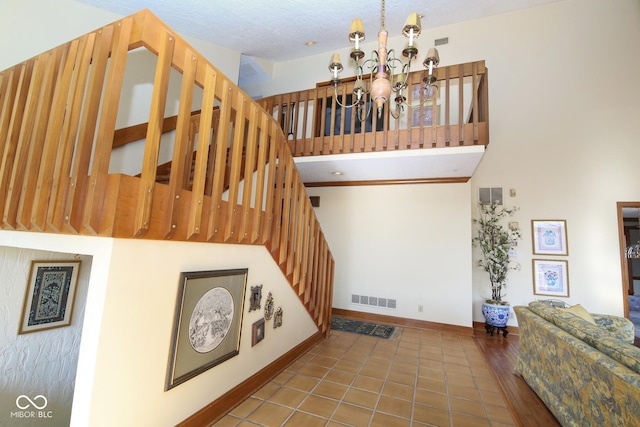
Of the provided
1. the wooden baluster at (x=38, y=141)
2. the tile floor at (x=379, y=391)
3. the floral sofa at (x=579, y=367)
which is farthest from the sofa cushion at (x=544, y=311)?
the wooden baluster at (x=38, y=141)

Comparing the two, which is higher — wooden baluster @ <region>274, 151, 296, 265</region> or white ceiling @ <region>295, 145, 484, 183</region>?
white ceiling @ <region>295, 145, 484, 183</region>

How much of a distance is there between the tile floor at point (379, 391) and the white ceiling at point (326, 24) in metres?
Answer: 2.52

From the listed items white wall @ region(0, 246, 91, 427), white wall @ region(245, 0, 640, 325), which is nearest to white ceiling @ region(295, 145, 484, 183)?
white wall @ region(245, 0, 640, 325)

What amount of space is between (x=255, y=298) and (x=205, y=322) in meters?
0.58

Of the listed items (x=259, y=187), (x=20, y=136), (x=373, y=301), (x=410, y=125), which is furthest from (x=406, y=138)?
(x=20, y=136)

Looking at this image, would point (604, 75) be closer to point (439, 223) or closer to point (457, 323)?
point (439, 223)

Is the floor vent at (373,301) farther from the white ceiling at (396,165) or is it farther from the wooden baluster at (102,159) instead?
the wooden baluster at (102,159)

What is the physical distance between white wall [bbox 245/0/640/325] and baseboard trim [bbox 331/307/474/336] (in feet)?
1.73

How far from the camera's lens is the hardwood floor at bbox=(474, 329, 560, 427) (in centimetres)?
222

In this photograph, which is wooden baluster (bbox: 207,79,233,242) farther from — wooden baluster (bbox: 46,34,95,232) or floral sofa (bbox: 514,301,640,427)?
floral sofa (bbox: 514,301,640,427)

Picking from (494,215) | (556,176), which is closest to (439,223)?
(494,215)

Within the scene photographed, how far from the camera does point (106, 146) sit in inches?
52.9

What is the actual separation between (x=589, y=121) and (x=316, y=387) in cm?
578

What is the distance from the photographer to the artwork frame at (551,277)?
4.37 metres
